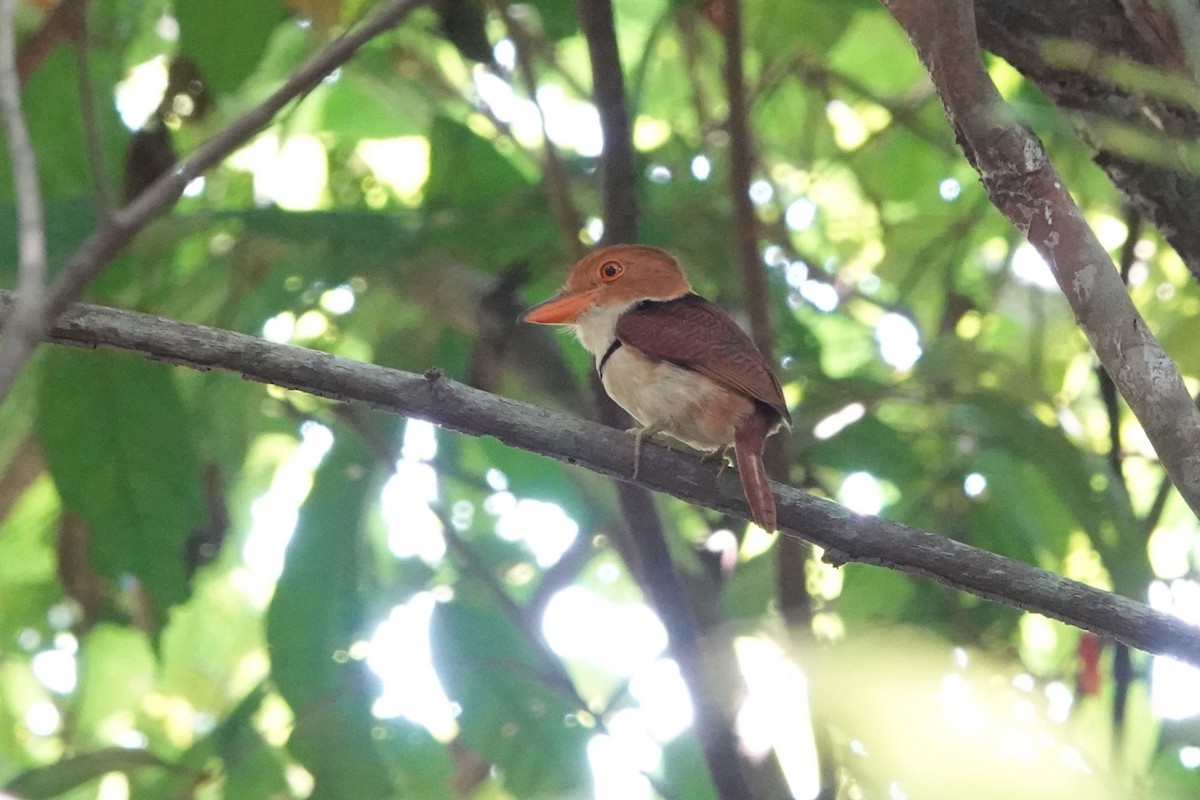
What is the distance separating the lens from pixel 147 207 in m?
1.66

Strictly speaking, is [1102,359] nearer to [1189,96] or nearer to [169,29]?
[1189,96]

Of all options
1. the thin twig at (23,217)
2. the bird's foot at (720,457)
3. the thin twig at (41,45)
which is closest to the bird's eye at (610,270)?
the bird's foot at (720,457)

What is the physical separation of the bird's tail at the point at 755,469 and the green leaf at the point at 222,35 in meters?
1.23

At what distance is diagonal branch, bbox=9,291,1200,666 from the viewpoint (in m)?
2.05

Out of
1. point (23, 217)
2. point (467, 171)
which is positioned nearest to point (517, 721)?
point (467, 171)

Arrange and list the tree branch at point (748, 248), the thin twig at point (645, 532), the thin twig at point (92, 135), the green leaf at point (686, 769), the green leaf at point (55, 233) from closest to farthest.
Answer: the thin twig at point (92, 135), the green leaf at point (55, 233), the thin twig at point (645, 532), the tree branch at point (748, 248), the green leaf at point (686, 769)

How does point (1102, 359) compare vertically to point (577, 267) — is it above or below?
below

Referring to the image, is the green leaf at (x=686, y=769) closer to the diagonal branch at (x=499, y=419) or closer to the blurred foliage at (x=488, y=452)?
the blurred foliage at (x=488, y=452)

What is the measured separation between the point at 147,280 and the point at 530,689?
1351 millimetres

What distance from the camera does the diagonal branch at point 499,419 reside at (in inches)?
80.7

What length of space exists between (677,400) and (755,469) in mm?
563

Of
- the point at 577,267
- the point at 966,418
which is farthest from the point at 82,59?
the point at 966,418

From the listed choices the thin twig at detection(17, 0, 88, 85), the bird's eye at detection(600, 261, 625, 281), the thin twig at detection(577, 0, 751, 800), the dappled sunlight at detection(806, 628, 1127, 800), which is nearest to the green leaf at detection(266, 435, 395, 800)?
the thin twig at detection(577, 0, 751, 800)

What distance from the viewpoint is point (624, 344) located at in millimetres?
3262
